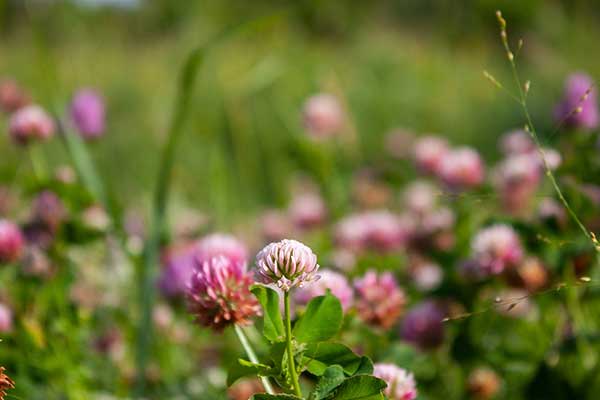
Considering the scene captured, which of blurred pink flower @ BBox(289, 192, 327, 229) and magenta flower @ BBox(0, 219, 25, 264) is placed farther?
blurred pink flower @ BBox(289, 192, 327, 229)

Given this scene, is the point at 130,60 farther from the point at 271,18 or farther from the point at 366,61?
the point at 271,18

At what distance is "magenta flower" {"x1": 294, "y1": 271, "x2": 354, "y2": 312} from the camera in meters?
0.67

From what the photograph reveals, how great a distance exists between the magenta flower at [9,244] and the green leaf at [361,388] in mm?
597

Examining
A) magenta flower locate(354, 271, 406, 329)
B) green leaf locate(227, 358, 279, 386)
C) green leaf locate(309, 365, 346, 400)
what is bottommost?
green leaf locate(309, 365, 346, 400)

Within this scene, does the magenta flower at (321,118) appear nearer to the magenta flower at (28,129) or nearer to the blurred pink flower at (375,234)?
the blurred pink flower at (375,234)

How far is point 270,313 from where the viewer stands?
49 centimetres

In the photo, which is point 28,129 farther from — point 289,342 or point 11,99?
point 289,342

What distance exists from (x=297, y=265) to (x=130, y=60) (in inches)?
233

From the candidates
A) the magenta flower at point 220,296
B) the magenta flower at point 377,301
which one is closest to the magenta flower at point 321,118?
the magenta flower at point 377,301

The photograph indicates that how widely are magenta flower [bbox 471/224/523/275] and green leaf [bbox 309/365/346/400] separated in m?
0.45

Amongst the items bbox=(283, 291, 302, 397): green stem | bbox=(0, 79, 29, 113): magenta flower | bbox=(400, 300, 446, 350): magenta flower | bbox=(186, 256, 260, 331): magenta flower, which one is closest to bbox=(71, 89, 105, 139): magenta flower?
bbox=(0, 79, 29, 113): magenta flower

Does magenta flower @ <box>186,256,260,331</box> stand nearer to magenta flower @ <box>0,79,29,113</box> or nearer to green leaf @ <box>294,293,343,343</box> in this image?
green leaf @ <box>294,293,343,343</box>

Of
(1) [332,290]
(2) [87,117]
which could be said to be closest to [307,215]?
(2) [87,117]

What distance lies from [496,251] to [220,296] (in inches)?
17.5
